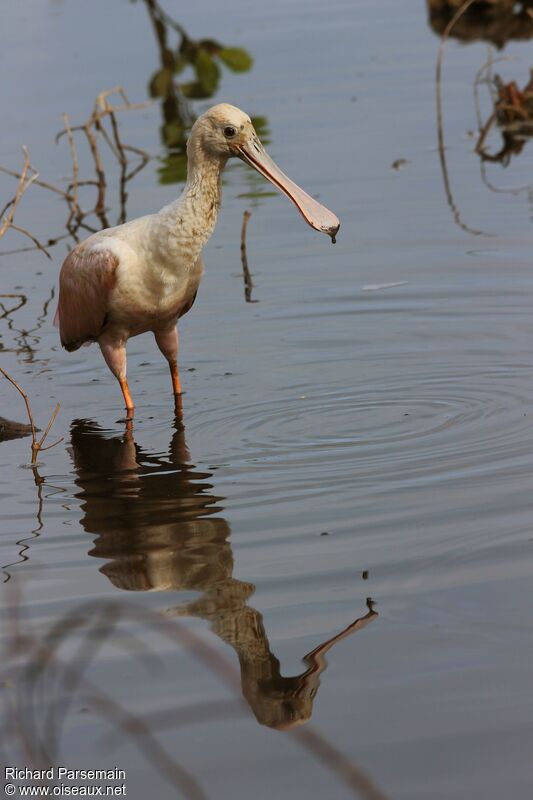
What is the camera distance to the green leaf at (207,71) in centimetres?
1669

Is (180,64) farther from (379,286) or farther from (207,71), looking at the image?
(379,286)

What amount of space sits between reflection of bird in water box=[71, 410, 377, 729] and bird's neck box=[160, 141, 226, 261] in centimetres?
110

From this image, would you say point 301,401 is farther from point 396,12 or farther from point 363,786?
point 396,12

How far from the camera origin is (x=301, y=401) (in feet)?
26.7

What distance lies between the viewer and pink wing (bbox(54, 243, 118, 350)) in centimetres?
793

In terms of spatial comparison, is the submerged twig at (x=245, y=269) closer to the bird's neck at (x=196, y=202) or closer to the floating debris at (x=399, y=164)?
the bird's neck at (x=196, y=202)

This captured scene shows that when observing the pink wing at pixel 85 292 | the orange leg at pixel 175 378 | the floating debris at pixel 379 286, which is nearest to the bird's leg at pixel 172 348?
the orange leg at pixel 175 378

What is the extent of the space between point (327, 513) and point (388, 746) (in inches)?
84.7

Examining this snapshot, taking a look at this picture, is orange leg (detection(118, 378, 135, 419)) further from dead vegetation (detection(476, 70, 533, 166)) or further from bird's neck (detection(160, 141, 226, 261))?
dead vegetation (detection(476, 70, 533, 166))

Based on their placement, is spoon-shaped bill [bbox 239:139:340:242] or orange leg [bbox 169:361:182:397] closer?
spoon-shaped bill [bbox 239:139:340:242]

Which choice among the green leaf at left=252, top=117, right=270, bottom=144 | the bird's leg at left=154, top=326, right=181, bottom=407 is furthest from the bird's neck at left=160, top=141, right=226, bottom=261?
the green leaf at left=252, top=117, right=270, bottom=144

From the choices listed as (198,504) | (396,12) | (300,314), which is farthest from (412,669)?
(396,12)

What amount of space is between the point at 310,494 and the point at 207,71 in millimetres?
11015

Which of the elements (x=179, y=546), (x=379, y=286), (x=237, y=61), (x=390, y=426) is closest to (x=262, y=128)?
(x=237, y=61)
